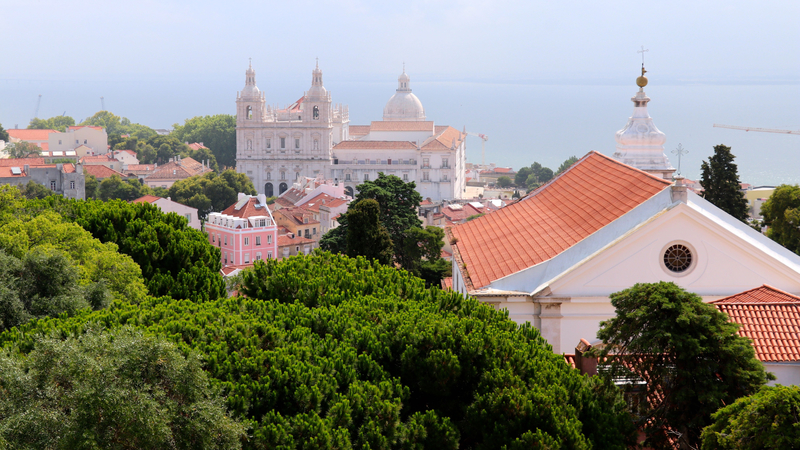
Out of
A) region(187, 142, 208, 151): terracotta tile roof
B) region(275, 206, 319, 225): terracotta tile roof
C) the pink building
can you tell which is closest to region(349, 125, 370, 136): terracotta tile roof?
region(187, 142, 208, 151): terracotta tile roof

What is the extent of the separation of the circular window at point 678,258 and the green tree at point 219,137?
4169 inches

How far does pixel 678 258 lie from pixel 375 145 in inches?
3281

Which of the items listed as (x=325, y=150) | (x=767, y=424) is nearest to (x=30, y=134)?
(x=325, y=150)

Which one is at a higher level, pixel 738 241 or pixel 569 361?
pixel 738 241

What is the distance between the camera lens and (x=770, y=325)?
11.7m

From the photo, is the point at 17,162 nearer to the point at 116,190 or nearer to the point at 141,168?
the point at 116,190

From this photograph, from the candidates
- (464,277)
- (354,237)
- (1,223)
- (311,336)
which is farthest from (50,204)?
(311,336)

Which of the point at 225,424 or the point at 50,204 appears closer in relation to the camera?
the point at 225,424

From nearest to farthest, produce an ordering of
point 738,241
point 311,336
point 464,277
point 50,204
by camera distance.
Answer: point 311,336, point 738,241, point 464,277, point 50,204

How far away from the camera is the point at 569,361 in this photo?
479 inches

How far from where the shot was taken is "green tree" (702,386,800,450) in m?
8.14

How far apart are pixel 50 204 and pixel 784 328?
15.2m

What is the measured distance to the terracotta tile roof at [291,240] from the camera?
56.7 m

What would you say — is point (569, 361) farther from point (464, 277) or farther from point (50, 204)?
point (50, 204)
